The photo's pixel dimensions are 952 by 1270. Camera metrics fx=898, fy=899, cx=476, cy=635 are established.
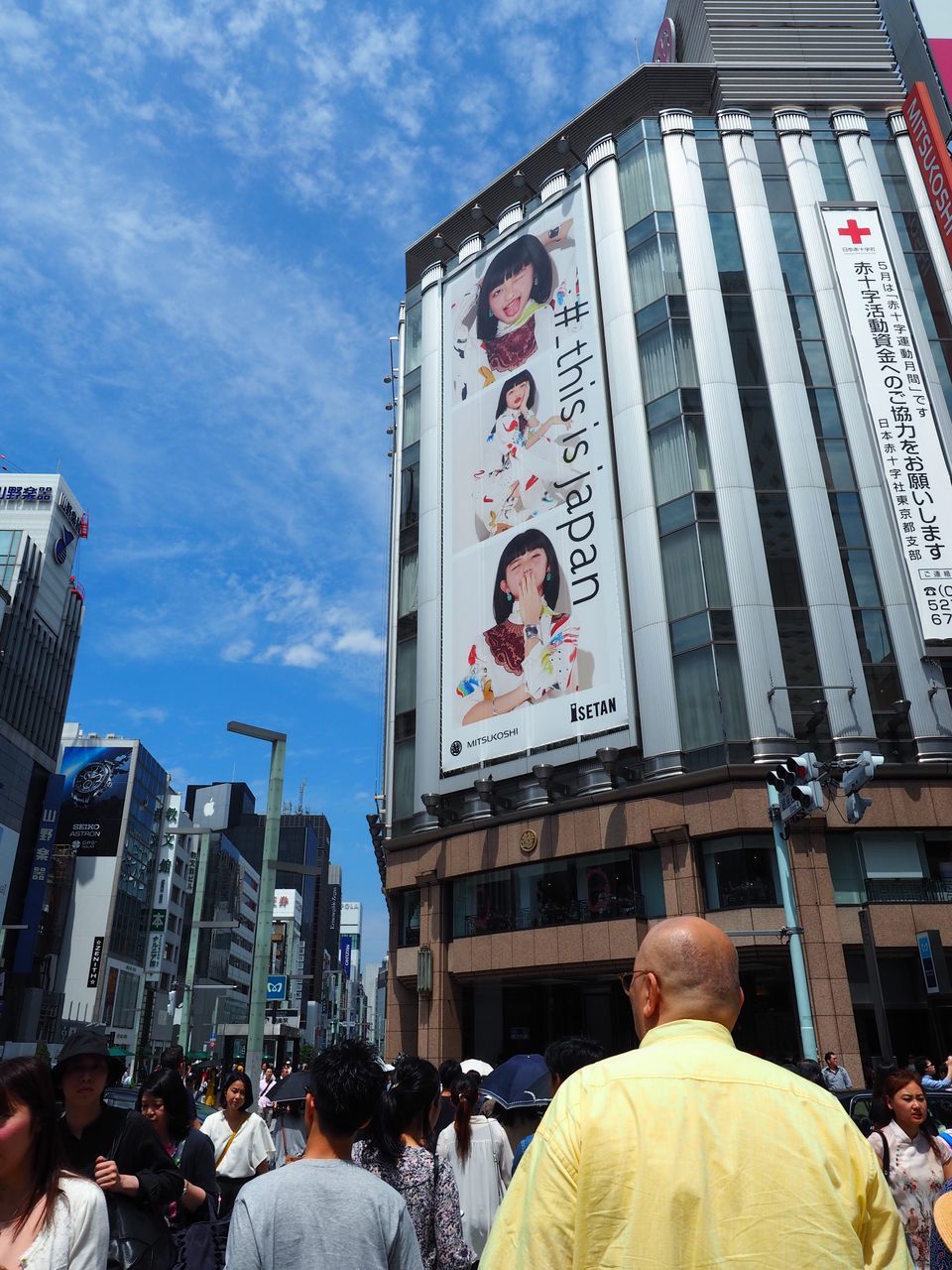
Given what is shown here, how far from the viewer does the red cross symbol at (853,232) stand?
95.2 feet

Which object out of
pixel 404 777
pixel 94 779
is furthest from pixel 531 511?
pixel 94 779

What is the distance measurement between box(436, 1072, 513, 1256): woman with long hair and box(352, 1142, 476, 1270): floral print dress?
4.77 feet

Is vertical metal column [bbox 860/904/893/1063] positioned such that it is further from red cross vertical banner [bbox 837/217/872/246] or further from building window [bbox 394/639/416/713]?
red cross vertical banner [bbox 837/217/872/246]

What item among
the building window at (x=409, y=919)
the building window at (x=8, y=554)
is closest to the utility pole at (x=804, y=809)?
the building window at (x=409, y=919)

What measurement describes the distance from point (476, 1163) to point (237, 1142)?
255 cm

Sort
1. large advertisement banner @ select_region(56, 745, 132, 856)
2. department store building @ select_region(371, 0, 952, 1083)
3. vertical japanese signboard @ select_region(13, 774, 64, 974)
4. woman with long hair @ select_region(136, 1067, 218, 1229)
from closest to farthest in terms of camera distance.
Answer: woman with long hair @ select_region(136, 1067, 218, 1229) < department store building @ select_region(371, 0, 952, 1083) < vertical japanese signboard @ select_region(13, 774, 64, 974) < large advertisement banner @ select_region(56, 745, 132, 856)

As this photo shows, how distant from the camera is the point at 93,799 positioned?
82.4m

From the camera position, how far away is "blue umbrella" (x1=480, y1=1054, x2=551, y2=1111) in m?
7.15

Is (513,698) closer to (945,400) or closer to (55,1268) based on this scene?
(945,400)

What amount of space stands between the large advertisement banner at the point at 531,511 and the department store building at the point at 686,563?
4.5 inches

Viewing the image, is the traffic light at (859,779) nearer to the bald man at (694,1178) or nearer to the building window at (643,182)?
the bald man at (694,1178)

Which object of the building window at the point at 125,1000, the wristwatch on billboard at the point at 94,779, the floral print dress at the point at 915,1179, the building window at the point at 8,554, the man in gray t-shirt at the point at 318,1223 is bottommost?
the floral print dress at the point at 915,1179

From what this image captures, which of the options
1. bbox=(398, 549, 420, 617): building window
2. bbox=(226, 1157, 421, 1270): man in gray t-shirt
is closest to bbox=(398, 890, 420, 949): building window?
bbox=(398, 549, 420, 617): building window

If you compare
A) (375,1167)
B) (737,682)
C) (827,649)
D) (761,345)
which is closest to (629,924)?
(737,682)
